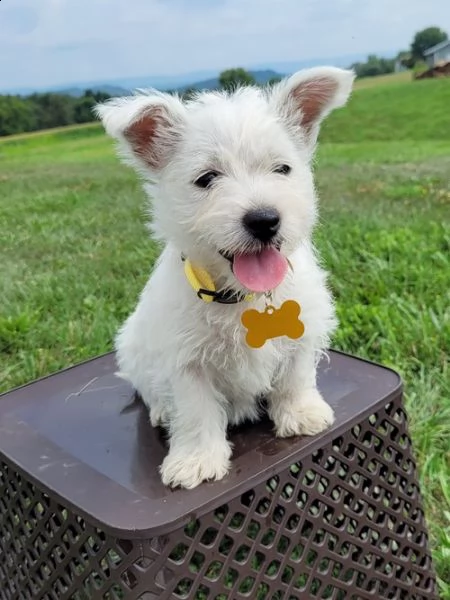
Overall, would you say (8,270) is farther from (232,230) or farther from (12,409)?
(232,230)

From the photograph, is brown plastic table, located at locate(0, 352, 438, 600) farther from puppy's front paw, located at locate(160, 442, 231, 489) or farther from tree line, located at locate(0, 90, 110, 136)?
tree line, located at locate(0, 90, 110, 136)

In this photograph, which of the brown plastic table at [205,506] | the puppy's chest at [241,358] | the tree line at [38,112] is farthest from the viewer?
the tree line at [38,112]

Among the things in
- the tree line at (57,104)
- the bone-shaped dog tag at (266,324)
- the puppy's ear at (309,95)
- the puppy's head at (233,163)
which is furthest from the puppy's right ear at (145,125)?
the tree line at (57,104)

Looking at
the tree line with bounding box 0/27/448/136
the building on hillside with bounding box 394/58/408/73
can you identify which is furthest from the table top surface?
the building on hillside with bounding box 394/58/408/73

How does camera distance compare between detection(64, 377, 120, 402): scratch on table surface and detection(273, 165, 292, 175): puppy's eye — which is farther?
detection(64, 377, 120, 402): scratch on table surface

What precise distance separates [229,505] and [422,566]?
0.73 m

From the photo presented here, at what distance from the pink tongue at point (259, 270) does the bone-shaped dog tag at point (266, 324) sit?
0.32ft

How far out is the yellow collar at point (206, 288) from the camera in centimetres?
182

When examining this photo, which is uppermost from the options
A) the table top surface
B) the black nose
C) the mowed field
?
the black nose

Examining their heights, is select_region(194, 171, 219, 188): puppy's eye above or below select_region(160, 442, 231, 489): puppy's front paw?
above

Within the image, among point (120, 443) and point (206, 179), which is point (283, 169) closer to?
point (206, 179)

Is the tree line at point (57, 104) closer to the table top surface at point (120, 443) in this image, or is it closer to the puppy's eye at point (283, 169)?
the table top surface at point (120, 443)

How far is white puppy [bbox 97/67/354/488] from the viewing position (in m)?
1.68

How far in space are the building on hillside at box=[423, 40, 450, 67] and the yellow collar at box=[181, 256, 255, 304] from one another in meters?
7.26
